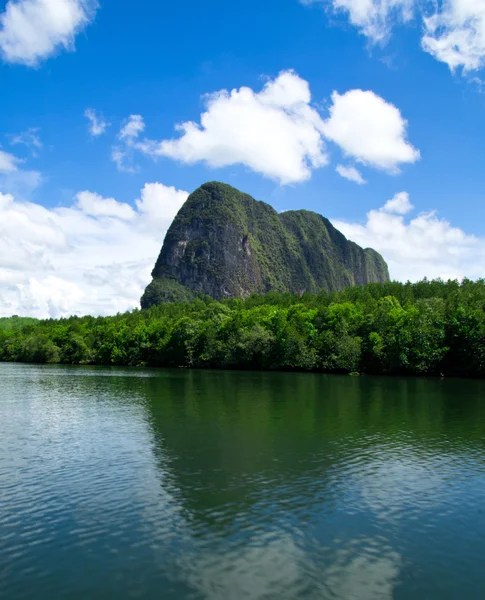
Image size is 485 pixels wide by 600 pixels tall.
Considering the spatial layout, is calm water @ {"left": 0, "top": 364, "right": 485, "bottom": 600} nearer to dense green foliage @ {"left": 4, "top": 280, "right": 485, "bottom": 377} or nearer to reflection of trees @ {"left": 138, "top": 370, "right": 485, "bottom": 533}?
reflection of trees @ {"left": 138, "top": 370, "right": 485, "bottom": 533}

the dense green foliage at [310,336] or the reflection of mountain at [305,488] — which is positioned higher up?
the dense green foliage at [310,336]

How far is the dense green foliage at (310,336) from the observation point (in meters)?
94.2

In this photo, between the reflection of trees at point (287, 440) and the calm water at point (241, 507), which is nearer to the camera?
the calm water at point (241, 507)

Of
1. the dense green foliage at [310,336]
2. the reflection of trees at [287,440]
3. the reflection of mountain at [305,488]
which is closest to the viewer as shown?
the reflection of mountain at [305,488]

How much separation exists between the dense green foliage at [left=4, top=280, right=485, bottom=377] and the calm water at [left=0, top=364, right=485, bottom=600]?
185 ft

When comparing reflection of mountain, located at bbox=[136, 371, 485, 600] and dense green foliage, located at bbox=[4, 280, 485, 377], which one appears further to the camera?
dense green foliage, located at bbox=[4, 280, 485, 377]

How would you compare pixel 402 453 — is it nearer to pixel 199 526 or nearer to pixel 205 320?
pixel 199 526

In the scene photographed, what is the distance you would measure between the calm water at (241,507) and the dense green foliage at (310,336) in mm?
56523

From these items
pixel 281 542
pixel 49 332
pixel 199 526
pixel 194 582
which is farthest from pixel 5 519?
pixel 49 332

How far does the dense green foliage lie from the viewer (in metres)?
94.2

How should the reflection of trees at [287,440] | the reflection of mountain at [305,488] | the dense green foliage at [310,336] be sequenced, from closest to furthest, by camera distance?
the reflection of mountain at [305,488], the reflection of trees at [287,440], the dense green foliage at [310,336]

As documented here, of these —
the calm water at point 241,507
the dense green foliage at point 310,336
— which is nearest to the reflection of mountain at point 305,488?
the calm water at point 241,507

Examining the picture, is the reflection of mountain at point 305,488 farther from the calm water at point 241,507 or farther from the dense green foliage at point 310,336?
the dense green foliage at point 310,336

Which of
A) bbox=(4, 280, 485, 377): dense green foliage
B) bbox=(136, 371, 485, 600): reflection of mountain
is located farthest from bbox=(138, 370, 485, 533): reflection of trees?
bbox=(4, 280, 485, 377): dense green foliage
